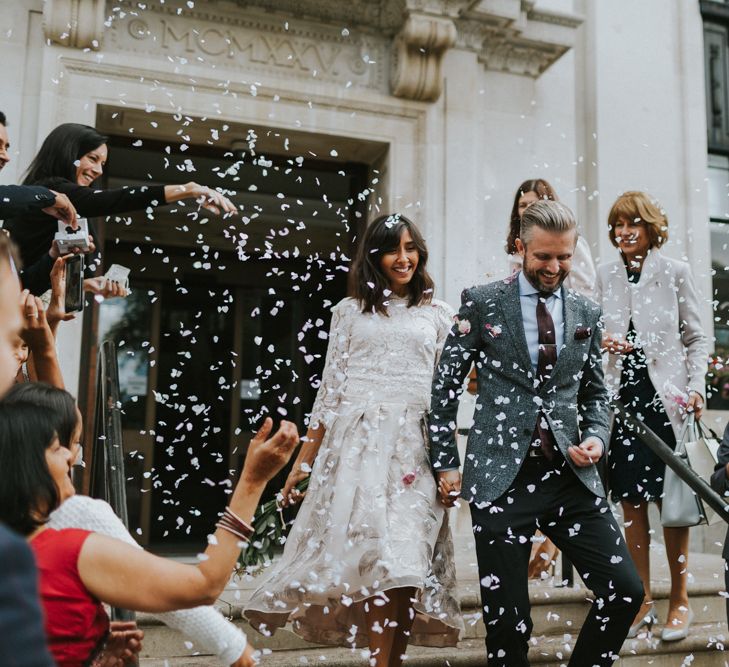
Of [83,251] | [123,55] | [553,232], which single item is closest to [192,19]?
[123,55]

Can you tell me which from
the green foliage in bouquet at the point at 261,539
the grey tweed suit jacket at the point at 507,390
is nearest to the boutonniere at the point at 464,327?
the grey tweed suit jacket at the point at 507,390

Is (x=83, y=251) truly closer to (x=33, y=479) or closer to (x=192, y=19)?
(x=33, y=479)

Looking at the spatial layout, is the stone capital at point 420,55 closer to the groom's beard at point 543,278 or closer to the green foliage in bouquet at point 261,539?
the green foliage in bouquet at point 261,539

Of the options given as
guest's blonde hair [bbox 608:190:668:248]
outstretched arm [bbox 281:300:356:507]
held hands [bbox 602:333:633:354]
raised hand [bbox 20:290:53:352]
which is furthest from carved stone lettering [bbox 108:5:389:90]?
raised hand [bbox 20:290:53:352]

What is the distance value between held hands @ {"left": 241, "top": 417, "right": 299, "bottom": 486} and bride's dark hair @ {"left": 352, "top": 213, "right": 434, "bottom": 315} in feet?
6.30

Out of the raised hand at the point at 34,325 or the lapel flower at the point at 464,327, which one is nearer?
the raised hand at the point at 34,325

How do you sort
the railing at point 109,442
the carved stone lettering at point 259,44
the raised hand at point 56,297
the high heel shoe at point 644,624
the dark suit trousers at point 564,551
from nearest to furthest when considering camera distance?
the dark suit trousers at point 564,551 → the raised hand at point 56,297 → the railing at point 109,442 → the high heel shoe at point 644,624 → the carved stone lettering at point 259,44

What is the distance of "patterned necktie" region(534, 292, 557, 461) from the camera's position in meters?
3.00

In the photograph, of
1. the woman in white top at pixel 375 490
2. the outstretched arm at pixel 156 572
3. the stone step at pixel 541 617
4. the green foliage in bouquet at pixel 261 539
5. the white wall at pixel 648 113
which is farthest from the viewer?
the white wall at pixel 648 113

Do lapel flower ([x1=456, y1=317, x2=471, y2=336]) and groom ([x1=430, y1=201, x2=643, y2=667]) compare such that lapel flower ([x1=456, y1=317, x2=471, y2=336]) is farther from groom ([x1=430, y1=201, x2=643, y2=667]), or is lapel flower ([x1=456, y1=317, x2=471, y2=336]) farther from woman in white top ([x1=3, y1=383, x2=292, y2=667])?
woman in white top ([x1=3, y1=383, x2=292, y2=667])

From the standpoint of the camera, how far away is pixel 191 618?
1.91 metres

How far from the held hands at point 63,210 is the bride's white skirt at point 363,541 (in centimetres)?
137

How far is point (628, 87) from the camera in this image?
24.0ft

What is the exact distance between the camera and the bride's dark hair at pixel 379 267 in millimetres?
3658
